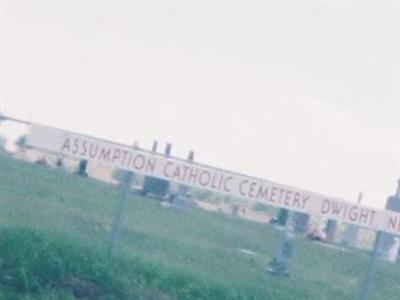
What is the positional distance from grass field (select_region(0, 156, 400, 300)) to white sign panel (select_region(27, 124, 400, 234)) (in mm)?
1013

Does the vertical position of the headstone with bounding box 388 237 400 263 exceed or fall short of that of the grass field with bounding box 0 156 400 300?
it exceeds it

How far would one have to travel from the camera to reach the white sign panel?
12.1 metres

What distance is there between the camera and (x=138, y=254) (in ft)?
44.5

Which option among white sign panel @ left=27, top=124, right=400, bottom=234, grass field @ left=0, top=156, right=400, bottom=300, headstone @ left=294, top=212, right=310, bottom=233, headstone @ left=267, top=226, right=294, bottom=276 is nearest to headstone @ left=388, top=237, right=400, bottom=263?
headstone @ left=294, top=212, right=310, bottom=233

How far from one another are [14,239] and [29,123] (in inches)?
72.7

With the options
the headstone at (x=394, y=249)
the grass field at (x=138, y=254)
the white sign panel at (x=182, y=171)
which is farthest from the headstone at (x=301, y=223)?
the white sign panel at (x=182, y=171)

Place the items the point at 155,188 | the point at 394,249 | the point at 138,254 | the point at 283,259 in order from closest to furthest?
1. the point at 138,254
2. the point at 283,259
3. the point at 394,249
4. the point at 155,188

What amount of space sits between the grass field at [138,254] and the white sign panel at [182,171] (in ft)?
3.32

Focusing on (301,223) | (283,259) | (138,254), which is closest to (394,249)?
(301,223)

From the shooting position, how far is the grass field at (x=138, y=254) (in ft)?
33.7

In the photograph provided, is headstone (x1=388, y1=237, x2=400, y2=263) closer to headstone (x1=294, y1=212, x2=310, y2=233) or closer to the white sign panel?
headstone (x1=294, y1=212, x2=310, y2=233)

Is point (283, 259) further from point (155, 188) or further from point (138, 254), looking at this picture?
point (155, 188)

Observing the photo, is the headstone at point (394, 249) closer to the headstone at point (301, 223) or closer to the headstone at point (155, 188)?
the headstone at point (301, 223)

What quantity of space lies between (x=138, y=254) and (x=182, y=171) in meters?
1.83
